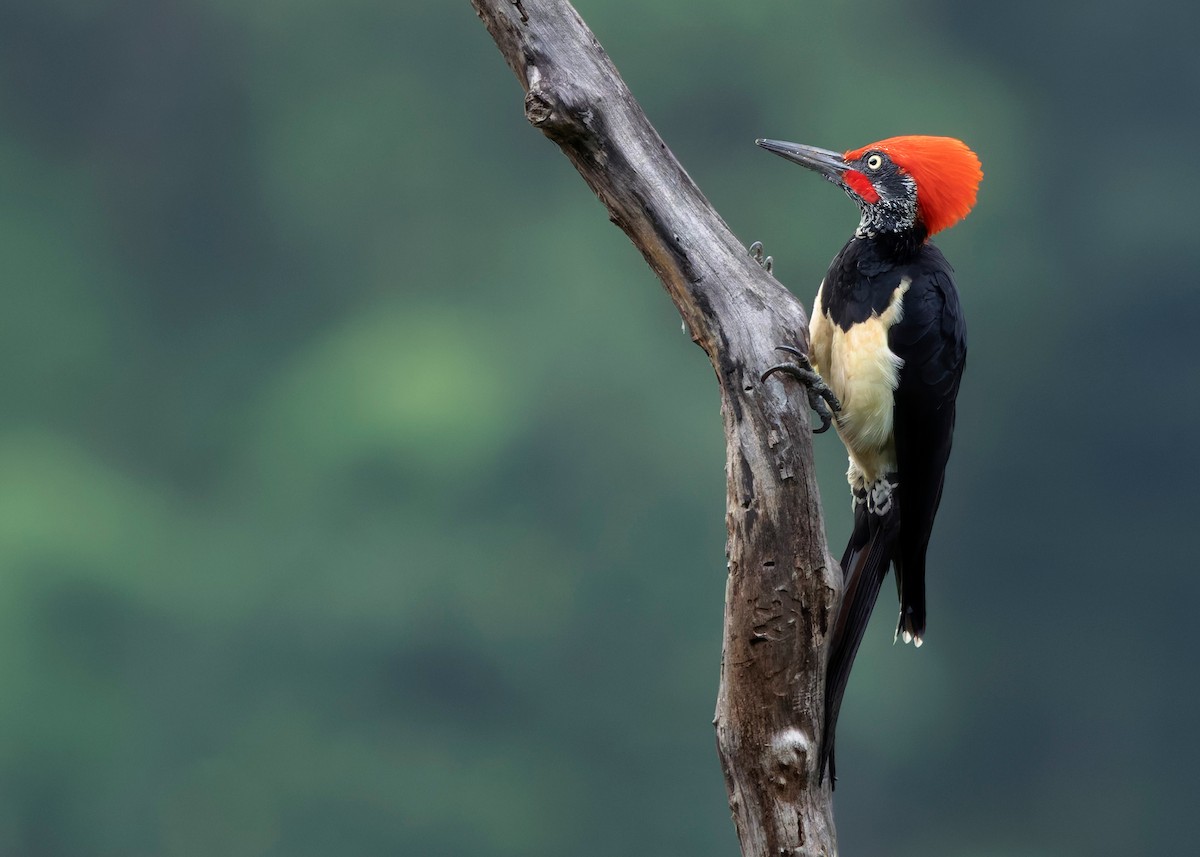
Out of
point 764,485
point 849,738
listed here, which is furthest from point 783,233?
point 764,485

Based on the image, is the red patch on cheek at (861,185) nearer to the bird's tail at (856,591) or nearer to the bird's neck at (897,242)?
the bird's neck at (897,242)

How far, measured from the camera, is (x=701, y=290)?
2.26 meters

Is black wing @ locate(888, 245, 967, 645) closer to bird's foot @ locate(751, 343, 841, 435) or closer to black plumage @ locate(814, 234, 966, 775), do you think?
black plumage @ locate(814, 234, 966, 775)

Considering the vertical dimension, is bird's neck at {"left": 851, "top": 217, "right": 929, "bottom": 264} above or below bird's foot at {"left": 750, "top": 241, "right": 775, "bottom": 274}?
→ above

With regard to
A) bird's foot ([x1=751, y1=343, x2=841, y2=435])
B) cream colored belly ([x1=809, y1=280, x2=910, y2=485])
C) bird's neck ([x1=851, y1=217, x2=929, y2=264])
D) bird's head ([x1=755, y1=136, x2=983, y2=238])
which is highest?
bird's head ([x1=755, y1=136, x2=983, y2=238])

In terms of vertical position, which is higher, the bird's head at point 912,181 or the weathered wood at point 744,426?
the bird's head at point 912,181

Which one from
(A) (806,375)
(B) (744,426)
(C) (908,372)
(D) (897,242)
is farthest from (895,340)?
(B) (744,426)

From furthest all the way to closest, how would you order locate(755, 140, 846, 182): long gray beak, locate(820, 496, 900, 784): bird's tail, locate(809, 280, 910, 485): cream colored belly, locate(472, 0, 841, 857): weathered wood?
1. locate(755, 140, 846, 182): long gray beak
2. locate(809, 280, 910, 485): cream colored belly
3. locate(820, 496, 900, 784): bird's tail
4. locate(472, 0, 841, 857): weathered wood

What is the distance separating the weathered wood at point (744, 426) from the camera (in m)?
2.22

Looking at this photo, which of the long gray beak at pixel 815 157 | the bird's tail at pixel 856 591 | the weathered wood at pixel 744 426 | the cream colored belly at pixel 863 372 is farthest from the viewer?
the long gray beak at pixel 815 157

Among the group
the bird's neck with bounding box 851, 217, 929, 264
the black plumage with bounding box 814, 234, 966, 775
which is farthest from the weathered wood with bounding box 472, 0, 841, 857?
the bird's neck with bounding box 851, 217, 929, 264

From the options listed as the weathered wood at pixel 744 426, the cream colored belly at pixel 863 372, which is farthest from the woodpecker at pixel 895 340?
the weathered wood at pixel 744 426

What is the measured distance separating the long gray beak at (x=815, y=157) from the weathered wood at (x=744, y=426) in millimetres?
366

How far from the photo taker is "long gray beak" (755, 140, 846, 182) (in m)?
2.59
